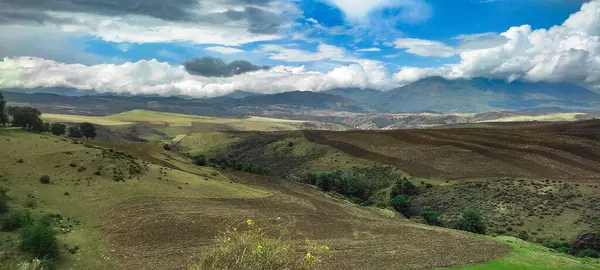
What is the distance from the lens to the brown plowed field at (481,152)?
365 ft

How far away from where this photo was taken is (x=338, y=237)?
51.3 metres

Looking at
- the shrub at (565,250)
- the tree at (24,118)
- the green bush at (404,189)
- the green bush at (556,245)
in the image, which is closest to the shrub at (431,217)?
the green bush at (404,189)

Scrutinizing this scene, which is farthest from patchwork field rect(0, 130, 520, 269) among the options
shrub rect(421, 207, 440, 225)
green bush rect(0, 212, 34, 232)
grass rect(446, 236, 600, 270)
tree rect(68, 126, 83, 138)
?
tree rect(68, 126, 83, 138)

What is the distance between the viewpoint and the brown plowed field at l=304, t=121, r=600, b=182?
111312 millimetres

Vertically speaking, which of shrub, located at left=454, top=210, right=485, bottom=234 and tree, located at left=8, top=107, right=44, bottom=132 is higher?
tree, located at left=8, top=107, right=44, bottom=132

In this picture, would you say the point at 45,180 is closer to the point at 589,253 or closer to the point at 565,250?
the point at 565,250

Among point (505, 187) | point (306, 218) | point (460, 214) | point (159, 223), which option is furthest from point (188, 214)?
point (505, 187)

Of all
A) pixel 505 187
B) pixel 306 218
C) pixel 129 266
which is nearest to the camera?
pixel 129 266

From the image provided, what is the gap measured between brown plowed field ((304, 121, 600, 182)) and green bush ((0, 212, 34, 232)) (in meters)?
95.6

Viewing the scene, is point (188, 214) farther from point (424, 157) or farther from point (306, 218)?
point (424, 157)

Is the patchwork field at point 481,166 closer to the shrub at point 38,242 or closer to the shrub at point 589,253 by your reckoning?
the shrub at point 589,253

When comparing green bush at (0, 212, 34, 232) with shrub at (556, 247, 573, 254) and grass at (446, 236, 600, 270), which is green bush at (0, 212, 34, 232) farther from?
shrub at (556, 247, 573, 254)

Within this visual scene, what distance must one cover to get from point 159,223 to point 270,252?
1437 inches

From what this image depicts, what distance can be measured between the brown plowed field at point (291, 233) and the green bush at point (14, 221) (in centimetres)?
784
